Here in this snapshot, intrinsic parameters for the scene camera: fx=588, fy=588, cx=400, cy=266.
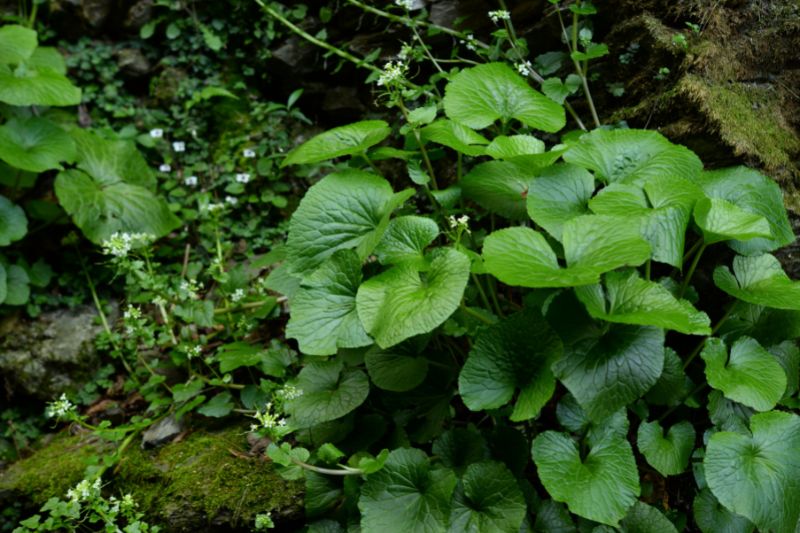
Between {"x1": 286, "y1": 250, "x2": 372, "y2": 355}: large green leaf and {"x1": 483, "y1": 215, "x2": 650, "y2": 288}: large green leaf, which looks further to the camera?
{"x1": 286, "y1": 250, "x2": 372, "y2": 355}: large green leaf

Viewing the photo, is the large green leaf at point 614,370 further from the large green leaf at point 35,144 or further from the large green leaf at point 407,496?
the large green leaf at point 35,144

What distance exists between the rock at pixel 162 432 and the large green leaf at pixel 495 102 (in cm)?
151

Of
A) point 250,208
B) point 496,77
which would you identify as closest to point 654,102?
point 496,77

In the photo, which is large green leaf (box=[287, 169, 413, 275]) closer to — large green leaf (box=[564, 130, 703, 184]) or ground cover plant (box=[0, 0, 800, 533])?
ground cover plant (box=[0, 0, 800, 533])

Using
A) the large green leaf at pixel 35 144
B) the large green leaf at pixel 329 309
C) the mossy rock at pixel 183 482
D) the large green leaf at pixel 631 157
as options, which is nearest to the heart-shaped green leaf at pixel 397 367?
the large green leaf at pixel 329 309

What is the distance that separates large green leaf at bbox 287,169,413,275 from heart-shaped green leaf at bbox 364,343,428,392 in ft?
1.10

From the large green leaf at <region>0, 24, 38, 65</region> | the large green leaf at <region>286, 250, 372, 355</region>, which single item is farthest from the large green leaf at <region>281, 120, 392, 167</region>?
the large green leaf at <region>0, 24, 38, 65</region>

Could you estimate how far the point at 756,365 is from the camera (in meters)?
1.70

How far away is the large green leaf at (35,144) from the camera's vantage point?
2523 mm

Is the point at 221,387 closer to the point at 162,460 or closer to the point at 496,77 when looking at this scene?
the point at 162,460

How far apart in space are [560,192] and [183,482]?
1.55m

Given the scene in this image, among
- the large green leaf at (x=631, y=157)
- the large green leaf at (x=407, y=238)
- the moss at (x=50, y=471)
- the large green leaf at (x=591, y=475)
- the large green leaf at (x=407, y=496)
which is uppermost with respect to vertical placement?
the large green leaf at (x=631, y=157)

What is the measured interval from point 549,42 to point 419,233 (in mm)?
1445

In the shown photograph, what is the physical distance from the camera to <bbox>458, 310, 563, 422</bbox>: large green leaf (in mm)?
1540
